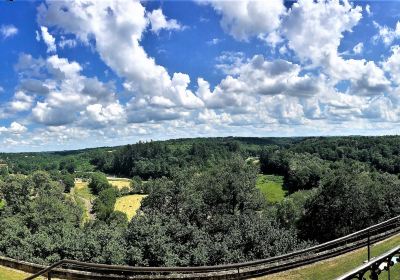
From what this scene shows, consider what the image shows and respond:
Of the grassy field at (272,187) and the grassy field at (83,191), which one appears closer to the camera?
the grassy field at (272,187)

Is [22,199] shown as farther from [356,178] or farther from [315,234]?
[356,178]

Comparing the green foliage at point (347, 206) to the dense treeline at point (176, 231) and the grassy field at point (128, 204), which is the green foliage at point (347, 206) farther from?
the grassy field at point (128, 204)

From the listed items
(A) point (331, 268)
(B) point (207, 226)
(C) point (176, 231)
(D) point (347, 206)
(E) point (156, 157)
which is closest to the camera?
(A) point (331, 268)

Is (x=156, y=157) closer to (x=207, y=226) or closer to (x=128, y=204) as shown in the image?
(x=128, y=204)

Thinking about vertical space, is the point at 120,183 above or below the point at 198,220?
below

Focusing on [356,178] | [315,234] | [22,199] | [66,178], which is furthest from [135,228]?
[66,178]

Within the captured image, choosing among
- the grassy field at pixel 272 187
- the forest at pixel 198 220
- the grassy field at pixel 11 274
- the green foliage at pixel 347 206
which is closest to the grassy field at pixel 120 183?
the grassy field at pixel 272 187

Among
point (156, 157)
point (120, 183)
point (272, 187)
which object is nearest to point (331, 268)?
point (272, 187)

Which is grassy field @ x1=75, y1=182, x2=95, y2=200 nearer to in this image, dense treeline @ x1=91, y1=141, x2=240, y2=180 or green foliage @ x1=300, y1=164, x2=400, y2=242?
dense treeline @ x1=91, y1=141, x2=240, y2=180
